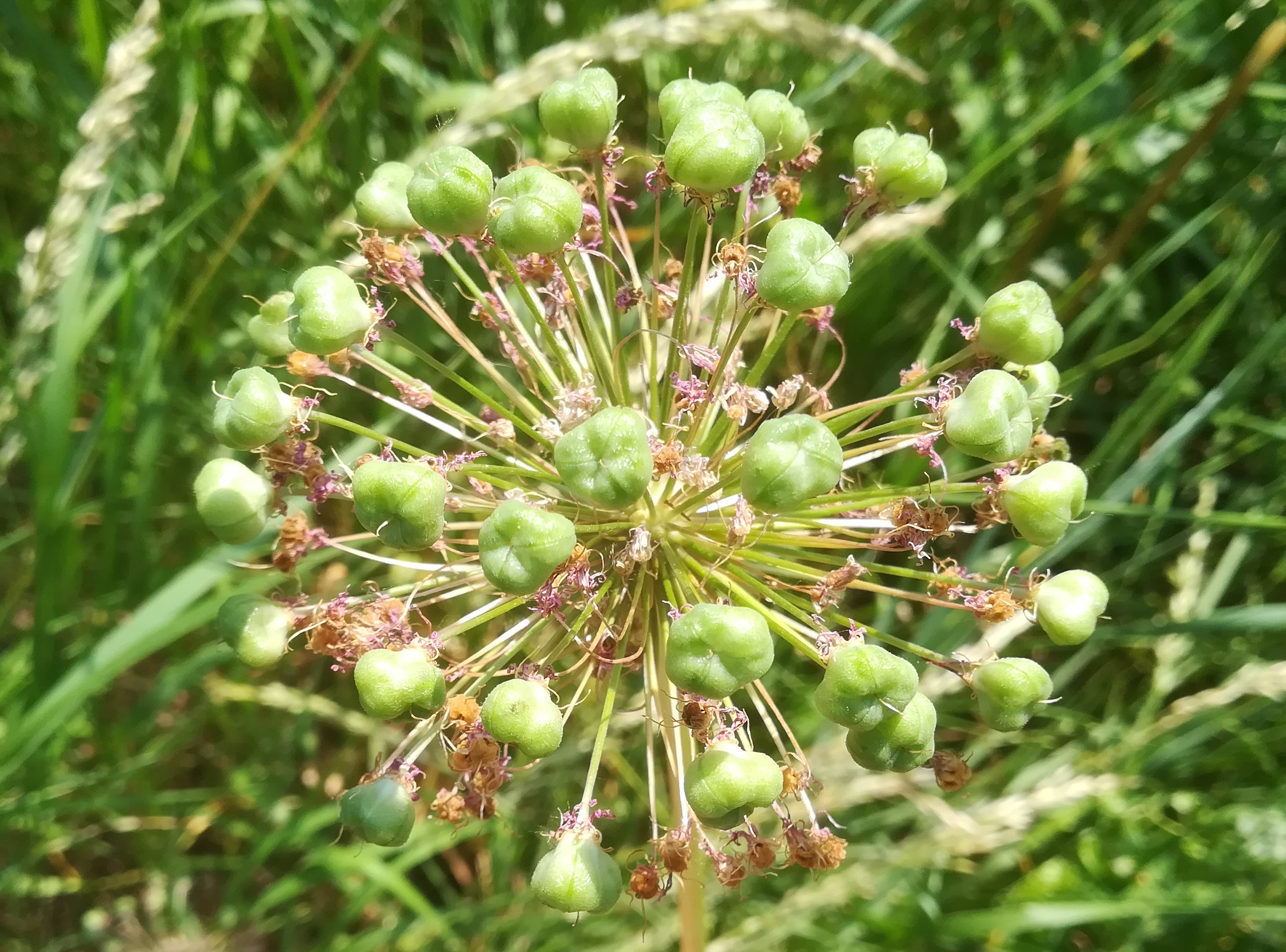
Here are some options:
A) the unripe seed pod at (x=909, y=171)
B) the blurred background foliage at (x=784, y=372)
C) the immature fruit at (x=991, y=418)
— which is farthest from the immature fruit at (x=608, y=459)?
the blurred background foliage at (x=784, y=372)

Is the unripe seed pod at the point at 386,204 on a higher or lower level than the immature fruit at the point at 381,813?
higher

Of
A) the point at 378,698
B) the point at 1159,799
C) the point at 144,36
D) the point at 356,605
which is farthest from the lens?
the point at 1159,799

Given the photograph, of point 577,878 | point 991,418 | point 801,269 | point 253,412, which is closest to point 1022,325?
point 991,418

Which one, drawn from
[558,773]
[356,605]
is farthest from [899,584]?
[356,605]

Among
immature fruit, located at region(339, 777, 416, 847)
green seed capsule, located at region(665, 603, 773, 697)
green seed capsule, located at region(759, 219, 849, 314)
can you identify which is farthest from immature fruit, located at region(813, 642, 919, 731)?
immature fruit, located at region(339, 777, 416, 847)

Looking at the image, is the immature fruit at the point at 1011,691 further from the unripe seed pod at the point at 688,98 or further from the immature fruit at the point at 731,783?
the unripe seed pod at the point at 688,98

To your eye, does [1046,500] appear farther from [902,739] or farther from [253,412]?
[253,412]

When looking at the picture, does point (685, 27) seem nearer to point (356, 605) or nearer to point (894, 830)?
point (356, 605)
